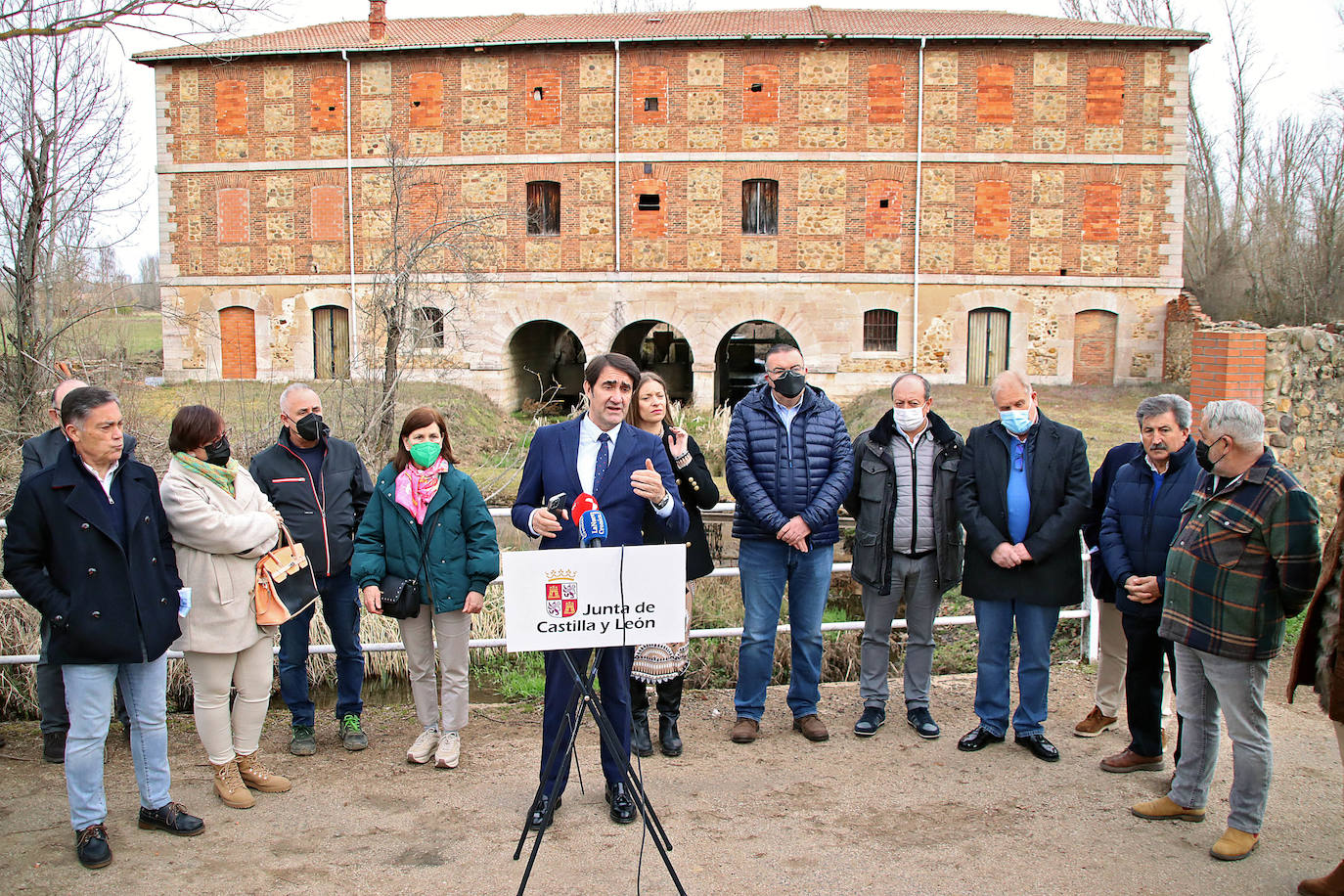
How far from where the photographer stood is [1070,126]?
990 inches

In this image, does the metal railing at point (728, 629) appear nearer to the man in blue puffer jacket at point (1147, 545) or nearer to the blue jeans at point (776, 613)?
the blue jeans at point (776, 613)

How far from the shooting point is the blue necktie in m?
4.27

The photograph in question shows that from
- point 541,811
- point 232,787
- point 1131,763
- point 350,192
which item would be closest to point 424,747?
point 232,787

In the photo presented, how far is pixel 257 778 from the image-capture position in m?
4.55

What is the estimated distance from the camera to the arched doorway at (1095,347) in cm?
2573

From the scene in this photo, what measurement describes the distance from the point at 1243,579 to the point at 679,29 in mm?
25011

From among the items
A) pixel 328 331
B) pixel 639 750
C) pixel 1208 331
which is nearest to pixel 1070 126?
pixel 1208 331

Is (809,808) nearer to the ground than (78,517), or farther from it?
nearer to the ground

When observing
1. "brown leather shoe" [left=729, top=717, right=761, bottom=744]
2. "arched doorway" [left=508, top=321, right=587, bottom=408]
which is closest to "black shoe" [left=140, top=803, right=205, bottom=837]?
"brown leather shoe" [left=729, top=717, right=761, bottom=744]

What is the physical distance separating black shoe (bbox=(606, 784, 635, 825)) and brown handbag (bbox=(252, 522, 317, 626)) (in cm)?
171

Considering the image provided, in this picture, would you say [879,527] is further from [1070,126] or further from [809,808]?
[1070,126]

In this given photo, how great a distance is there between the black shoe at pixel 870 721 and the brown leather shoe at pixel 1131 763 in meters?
1.11

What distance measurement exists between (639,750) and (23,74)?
10103 mm

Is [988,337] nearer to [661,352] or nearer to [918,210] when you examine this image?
[918,210]
